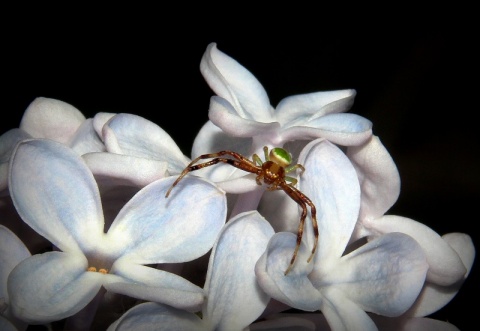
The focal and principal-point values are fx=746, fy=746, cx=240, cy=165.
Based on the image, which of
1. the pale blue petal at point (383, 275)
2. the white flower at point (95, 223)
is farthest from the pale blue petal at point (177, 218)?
the pale blue petal at point (383, 275)

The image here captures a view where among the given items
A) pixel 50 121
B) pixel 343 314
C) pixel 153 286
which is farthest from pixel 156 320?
pixel 50 121

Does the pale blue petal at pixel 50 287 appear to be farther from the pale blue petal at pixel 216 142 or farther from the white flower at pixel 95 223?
the pale blue petal at pixel 216 142

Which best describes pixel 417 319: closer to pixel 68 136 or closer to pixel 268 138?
pixel 268 138

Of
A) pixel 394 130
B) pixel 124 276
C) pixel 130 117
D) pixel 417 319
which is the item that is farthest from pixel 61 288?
pixel 394 130

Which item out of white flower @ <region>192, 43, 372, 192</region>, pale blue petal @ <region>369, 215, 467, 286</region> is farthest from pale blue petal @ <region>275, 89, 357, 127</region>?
pale blue petal @ <region>369, 215, 467, 286</region>

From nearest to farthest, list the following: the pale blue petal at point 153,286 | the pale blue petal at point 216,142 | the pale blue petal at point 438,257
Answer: the pale blue petal at point 153,286 → the pale blue petal at point 438,257 → the pale blue petal at point 216,142

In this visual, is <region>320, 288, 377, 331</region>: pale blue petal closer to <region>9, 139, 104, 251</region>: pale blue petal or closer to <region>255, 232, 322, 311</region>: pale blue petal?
<region>255, 232, 322, 311</region>: pale blue petal
